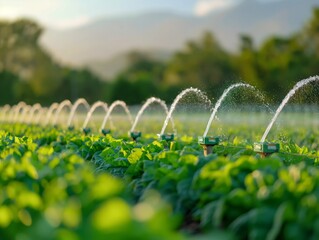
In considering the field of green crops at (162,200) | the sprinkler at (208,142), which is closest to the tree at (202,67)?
the sprinkler at (208,142)

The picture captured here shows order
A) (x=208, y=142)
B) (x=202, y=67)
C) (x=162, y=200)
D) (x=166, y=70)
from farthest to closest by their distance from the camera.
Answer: (x=166, y=70) → (x=202, y=67) → (x=208, y=142) → (x=162, y=200)

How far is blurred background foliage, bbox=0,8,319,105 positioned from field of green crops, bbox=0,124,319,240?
49.5 meters

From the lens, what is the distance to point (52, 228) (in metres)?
3.92

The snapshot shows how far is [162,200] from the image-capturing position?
629 centimetres

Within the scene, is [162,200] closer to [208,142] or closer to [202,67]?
[208,142]

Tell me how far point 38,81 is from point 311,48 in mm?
28821

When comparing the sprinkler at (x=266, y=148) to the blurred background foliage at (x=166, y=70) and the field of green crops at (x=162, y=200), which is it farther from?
the blurred background foliage at (x=166, y=70)

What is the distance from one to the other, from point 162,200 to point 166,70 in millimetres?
77935

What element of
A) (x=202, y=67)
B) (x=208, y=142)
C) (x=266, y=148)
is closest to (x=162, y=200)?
(x=266, y=148)

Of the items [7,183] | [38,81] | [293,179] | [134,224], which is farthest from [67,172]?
[38,81]

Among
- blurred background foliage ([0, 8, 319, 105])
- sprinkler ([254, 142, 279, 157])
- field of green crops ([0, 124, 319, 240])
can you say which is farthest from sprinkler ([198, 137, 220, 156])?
blurred background foliage ([0, 8, 319, 105])

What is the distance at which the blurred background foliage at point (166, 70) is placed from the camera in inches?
2361

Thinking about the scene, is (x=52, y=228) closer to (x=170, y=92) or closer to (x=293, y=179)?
(x=293, y=179)

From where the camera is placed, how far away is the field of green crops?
3758mm
